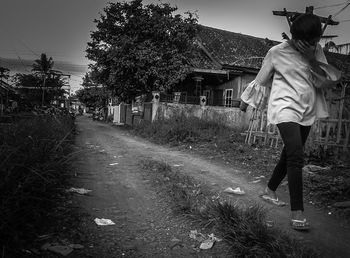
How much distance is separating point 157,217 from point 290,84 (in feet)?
5.71

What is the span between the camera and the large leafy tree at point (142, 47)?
17750 millimetres

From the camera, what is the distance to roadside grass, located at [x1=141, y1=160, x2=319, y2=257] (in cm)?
228

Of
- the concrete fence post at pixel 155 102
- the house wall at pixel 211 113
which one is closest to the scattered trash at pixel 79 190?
the house wall at pixel 211 113

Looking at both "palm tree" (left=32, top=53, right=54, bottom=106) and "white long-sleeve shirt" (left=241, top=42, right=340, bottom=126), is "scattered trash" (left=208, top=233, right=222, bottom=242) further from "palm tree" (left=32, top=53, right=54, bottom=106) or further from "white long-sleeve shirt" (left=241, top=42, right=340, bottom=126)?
"palm tree" (left=32, top=53, right=54, bottom=106)

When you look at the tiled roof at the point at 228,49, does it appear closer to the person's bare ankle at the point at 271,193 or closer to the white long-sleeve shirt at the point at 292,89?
the person's bare ankle at the point at 271,193

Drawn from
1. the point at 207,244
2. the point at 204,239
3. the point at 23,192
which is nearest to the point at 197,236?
the point at 204,239

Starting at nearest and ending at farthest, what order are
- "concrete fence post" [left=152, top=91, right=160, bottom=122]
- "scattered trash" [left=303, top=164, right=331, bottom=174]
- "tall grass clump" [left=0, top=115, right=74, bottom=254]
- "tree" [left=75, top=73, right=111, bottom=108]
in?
"tall grass clump" [left=0, top=115, right=74, bottom=254] < "scattered trash" [left=303, top=164, right=331, bottom=174] < "concrete fence post" [left=152, top=91, right=160, bottom=122] < "tree" [left=75, top=73, right=111, bottom=108]

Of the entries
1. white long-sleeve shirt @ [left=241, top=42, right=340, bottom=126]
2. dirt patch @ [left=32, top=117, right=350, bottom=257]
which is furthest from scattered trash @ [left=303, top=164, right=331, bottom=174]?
white long-sleeve shirt @ [left=241, top=42, right=340, bottom=126]

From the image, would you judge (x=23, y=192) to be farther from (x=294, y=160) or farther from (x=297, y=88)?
(x=297, y=88)

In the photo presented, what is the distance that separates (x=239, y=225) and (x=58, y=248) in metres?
1.32

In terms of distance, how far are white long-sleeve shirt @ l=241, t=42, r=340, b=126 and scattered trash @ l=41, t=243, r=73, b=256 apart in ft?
6.64

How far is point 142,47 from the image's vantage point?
698 inches

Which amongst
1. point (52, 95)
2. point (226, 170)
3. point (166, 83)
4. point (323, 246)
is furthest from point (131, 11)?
point (323, 246)

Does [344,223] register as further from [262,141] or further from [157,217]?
[262,141]
